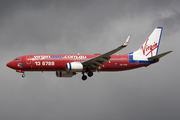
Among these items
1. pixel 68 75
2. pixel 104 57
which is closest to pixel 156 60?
pixel 104 57

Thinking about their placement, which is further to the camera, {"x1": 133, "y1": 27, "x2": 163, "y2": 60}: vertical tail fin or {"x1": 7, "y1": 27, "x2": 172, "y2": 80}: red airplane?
{"x1": 133, "y1": 27, "x2": 163, "y2": 60}: vertical tail fin

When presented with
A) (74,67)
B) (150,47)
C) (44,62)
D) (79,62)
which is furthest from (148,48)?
(44,62)

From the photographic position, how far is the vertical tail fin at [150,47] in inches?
2881

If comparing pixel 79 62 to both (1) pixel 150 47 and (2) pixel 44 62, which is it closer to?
(2) pixel 44 62

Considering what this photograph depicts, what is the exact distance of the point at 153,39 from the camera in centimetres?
7700

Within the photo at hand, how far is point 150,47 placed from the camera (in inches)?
2985

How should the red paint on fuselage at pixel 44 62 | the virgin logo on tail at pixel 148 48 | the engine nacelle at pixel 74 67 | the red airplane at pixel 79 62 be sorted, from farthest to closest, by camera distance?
the virgin logo on tail at pixel 148 48
the red paint on fuselage at pixel 44 62
the red airplane at pixel 79 62
the engine nacelle at pixel 74 67

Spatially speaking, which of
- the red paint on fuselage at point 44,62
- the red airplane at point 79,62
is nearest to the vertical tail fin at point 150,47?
the red airplane at point 79,62

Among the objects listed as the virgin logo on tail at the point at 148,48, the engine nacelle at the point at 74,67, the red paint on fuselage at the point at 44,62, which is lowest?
the engine nacelle at the point at 74,67

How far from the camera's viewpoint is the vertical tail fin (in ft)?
240

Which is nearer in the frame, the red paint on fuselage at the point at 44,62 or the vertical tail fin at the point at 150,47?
the red paint on fuselage at the point at 44,62

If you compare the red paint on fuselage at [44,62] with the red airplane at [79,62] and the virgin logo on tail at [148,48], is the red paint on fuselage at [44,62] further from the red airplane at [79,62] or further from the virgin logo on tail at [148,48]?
the virgin logo on tail at [148,48]

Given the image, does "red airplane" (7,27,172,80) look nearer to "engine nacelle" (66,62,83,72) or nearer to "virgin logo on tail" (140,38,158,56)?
"engine nacelle" (66,62,83,72)

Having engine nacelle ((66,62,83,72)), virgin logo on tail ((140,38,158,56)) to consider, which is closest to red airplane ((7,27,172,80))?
engine nacelle ((66,62,83,72))
